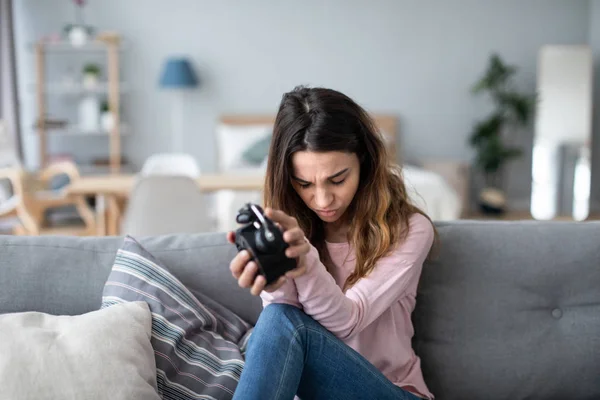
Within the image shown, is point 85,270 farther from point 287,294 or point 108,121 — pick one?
point 108,121

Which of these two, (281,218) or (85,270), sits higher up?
(281,218)

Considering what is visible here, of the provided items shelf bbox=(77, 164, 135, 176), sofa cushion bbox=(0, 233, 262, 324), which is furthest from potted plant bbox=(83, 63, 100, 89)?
sofa cushion bbox=(0, 233, 262, 324)

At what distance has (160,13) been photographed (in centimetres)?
627

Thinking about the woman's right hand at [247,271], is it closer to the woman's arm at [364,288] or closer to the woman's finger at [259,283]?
the woman's finger at [259,283]

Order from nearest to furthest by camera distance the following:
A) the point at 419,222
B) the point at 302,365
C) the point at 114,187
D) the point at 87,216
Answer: the point at 302,365 → the point at 419,222 → the point at 114,187 → the point at 87,216

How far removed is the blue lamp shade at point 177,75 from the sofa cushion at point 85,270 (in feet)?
14.5

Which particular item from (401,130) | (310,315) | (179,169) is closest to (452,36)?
(401,130)

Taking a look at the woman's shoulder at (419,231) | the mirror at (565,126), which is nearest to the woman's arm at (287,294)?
the woman's shoulder at (419,231)

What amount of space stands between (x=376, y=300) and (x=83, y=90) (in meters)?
5.02

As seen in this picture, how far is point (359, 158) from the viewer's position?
62.5 inches

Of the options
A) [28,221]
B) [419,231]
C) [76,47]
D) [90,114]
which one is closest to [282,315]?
[419,231]

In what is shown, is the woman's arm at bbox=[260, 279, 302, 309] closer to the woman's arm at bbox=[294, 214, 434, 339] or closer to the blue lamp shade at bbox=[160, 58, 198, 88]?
the woman's arm at bbox=[294, 214, 434, 339]

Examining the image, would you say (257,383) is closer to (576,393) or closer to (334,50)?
(576,393)

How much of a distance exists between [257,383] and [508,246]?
738 millimetres
